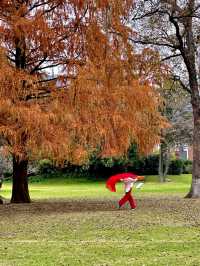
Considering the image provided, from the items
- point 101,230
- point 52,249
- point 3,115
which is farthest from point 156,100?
point 52,249

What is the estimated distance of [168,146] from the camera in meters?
46.8

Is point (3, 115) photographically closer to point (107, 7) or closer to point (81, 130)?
point (81, 130)

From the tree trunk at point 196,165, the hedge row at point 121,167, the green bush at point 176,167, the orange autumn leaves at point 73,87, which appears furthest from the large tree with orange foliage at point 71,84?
the green bush at point 176,167

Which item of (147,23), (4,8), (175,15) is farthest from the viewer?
(147,23)

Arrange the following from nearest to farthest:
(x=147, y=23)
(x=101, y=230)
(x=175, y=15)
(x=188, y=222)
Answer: (x=101, y=230), (x=188, y=222), (x=175, y=15), (x=147, y=23)

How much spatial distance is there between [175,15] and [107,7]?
618 centimetres

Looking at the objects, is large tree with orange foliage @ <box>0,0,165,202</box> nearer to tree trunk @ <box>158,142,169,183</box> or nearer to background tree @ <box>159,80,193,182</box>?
background tree @ <box>159,80,193,182</box>

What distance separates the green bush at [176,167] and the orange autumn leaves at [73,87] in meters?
37.8

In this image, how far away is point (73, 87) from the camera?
50.0 feet

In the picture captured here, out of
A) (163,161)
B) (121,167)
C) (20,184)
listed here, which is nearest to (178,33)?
(20,184)

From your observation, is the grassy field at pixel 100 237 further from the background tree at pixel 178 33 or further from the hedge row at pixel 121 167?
the hedge row at pixel 121 167

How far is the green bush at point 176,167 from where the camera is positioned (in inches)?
2184

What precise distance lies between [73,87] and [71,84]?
0.18m

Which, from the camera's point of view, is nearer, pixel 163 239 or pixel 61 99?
pixel 163 239
